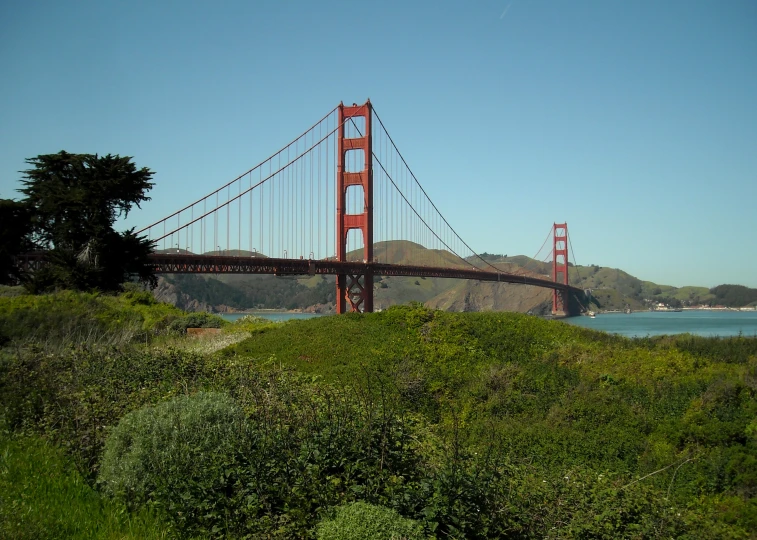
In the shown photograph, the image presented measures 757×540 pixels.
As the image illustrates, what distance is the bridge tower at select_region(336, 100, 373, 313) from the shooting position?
135 feet

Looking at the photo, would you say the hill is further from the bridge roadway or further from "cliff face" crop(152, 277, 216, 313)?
the bridge roadway

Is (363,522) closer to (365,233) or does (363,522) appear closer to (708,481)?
(708,481)

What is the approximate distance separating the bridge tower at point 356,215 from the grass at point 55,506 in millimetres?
34131

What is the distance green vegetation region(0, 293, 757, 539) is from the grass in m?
0.09

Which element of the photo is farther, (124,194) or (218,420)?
(124,194)

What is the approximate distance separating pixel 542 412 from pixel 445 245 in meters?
54.1

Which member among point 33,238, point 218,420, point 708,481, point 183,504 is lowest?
point 708,481

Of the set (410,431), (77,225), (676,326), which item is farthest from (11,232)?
(676,326)

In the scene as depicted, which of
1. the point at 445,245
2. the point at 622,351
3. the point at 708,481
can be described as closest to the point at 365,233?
the point at 445,245

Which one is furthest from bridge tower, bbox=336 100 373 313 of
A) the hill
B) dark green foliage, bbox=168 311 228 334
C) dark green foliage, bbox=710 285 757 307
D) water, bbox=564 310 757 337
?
dark green foliage, bbox=710 285 757 307

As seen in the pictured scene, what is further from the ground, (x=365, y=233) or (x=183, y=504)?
(x=365, y=233)

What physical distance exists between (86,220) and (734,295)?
88.5m

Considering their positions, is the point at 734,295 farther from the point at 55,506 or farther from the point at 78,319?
the point at 55,506

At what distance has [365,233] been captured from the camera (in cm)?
4375
